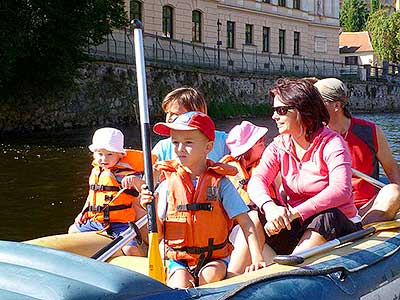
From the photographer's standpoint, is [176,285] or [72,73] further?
[72,73]

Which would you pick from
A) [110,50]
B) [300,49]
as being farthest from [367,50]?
[110,50]

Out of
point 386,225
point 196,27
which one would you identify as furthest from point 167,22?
point 386,225

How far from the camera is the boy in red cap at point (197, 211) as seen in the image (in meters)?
3.25

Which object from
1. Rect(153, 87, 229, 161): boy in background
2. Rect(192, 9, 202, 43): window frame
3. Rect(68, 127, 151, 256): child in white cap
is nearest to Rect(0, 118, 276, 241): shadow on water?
Rect(68, 127, 151, 256): child in white cap

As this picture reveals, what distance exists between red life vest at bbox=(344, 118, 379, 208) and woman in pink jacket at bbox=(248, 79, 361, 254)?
3.11 feet

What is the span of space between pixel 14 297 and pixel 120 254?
6.08 ft

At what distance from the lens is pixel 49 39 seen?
1909cm

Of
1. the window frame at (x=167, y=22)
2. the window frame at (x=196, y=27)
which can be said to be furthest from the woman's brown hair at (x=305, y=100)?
the window frame at (x=196, y=27)

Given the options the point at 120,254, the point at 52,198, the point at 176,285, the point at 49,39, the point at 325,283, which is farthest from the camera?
the point at 49,39

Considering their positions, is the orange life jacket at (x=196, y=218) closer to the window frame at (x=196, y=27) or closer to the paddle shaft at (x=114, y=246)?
the paddle shaft at (x=114, y=246)

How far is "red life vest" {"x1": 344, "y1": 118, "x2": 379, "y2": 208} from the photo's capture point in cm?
466

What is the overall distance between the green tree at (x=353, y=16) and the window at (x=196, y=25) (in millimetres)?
46083

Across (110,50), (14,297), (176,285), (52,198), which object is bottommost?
(52,198)

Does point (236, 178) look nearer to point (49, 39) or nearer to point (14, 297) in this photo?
point (14, 297)
